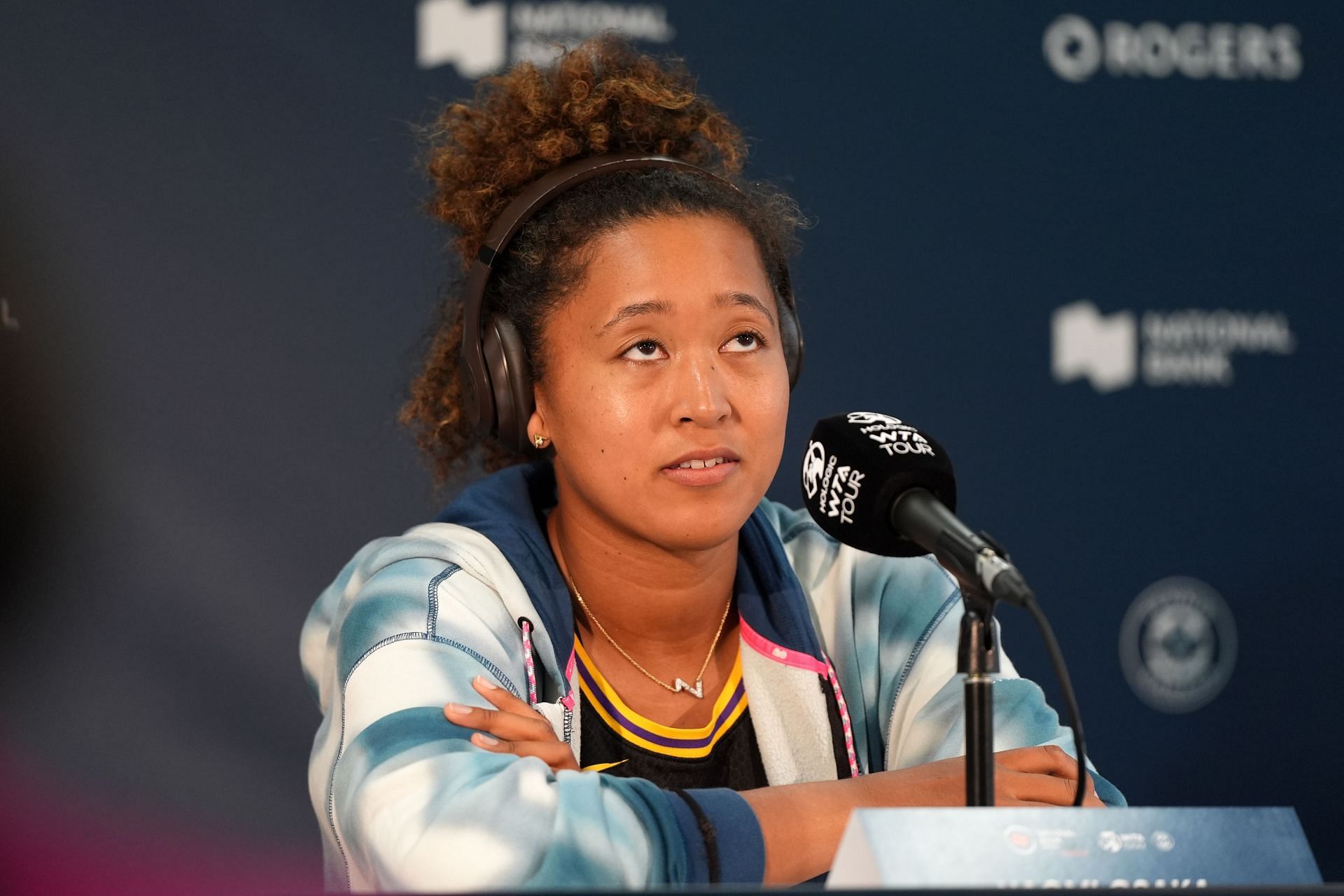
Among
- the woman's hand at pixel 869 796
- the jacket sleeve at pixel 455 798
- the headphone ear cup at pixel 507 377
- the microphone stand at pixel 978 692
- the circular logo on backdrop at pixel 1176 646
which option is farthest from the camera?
the circular logo on backdrop at pixel 1176 646

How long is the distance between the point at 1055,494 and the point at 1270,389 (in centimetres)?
45

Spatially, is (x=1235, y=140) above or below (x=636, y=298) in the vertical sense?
above

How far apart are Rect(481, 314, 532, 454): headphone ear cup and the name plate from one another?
35.7 inches

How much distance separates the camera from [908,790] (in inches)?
57.7

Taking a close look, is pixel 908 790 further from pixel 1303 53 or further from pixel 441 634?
pixel 1303 53

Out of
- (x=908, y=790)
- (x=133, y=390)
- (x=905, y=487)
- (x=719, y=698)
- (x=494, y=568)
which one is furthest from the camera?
(x=133, y=390)

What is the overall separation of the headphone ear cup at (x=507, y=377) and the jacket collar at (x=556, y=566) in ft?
0.32

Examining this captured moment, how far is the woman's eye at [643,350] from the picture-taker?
1.76 metres

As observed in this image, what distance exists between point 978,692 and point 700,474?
66 centimetres

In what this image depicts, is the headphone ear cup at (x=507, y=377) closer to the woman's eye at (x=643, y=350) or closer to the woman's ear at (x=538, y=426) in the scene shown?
the woman's ear at (x=538, y=426)

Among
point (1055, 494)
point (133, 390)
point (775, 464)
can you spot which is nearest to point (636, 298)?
point (775, 464)

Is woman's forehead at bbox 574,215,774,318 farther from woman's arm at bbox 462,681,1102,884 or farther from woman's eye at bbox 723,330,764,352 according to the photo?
woman's arm at bbox 462,681,1102,884

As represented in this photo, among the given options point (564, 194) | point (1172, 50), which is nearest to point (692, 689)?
point (564, 194)

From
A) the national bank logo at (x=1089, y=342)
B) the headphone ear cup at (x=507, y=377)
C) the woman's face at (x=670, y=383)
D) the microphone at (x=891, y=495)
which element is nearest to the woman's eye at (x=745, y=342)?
the woman's face at (x=670, y=383)
